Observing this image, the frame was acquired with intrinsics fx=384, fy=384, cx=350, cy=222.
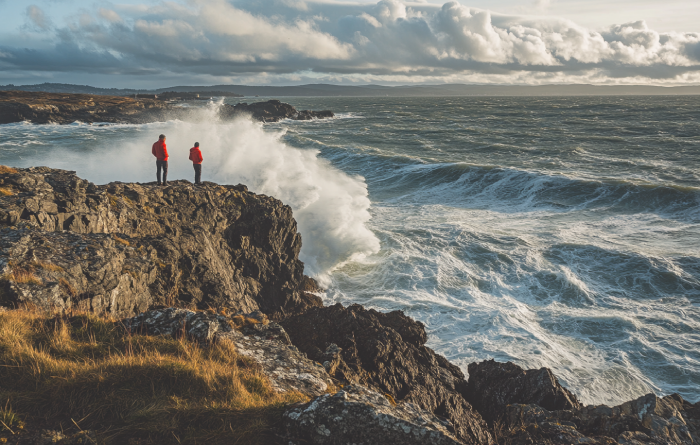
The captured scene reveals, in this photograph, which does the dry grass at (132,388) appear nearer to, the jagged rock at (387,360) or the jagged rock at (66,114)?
the jagged rock at (387,360)

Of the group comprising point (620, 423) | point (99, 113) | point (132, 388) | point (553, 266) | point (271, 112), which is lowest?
point (553, 266)

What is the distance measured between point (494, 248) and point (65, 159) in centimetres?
2807

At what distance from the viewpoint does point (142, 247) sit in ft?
24.0

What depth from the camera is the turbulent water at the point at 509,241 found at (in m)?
9.80

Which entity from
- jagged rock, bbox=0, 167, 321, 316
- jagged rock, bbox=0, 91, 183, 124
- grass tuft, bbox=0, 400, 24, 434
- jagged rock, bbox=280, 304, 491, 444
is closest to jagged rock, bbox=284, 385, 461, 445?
grass tuft, bbox=0, 400, 24, 434

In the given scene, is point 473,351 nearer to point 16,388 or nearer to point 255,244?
point 255,244

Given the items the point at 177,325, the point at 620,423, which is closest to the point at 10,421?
the point at 177,325

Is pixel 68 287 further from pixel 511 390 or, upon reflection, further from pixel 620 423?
pixel 620 423

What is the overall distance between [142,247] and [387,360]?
5.02 meters

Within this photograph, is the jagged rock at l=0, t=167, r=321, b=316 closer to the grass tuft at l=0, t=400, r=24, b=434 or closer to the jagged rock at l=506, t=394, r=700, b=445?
the grass tuft at l=0, t=400, r=24, b=434

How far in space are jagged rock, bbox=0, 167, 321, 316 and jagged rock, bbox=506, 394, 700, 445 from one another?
5894 mm

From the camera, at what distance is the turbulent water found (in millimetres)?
9805

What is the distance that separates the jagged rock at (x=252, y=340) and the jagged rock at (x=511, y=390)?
10.7 ft

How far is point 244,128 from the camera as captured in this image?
26.6m
